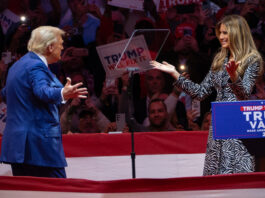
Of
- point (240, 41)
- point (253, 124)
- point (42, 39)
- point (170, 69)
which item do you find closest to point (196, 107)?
point (170, 69)

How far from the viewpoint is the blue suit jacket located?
99.2 inches

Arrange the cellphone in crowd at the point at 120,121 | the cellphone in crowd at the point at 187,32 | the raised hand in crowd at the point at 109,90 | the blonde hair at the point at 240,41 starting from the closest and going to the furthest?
the blonde hair at the point at 240,41 → the cellphone in crowd at the point at 120,121 → the raised hand in crowd at the point at 109,90 → the cellphone in crowd at the point at 187,32

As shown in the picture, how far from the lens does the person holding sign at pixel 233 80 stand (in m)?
2.60

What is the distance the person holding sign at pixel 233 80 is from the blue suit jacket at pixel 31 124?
36.1 inches

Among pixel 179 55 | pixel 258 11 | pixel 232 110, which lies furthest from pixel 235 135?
pixel 258 11

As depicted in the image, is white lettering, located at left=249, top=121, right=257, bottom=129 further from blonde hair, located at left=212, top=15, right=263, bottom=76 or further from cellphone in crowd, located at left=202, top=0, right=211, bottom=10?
cellphone in crowd, located at left=202, top=0, right=211, bottom=10

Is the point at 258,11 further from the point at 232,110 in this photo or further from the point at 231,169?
the point at 232,110

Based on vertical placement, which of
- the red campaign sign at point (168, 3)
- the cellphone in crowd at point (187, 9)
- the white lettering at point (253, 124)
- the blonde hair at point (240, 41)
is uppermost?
the red campaign sign at point (168, 3)

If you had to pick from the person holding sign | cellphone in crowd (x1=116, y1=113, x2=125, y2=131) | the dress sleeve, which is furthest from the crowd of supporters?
the dress sleeve

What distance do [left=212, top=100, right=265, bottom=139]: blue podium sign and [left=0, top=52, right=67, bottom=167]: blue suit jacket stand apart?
3.00 feet

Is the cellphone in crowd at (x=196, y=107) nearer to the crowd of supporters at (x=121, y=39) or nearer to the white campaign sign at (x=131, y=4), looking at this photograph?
the crowd of supporters at (x=121, y=39)

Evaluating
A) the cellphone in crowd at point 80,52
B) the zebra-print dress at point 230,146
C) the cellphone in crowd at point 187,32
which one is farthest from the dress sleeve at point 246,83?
the cellphone in crowd at point 80,52

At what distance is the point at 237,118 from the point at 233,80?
42 cm

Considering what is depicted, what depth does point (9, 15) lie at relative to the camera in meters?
5.14
